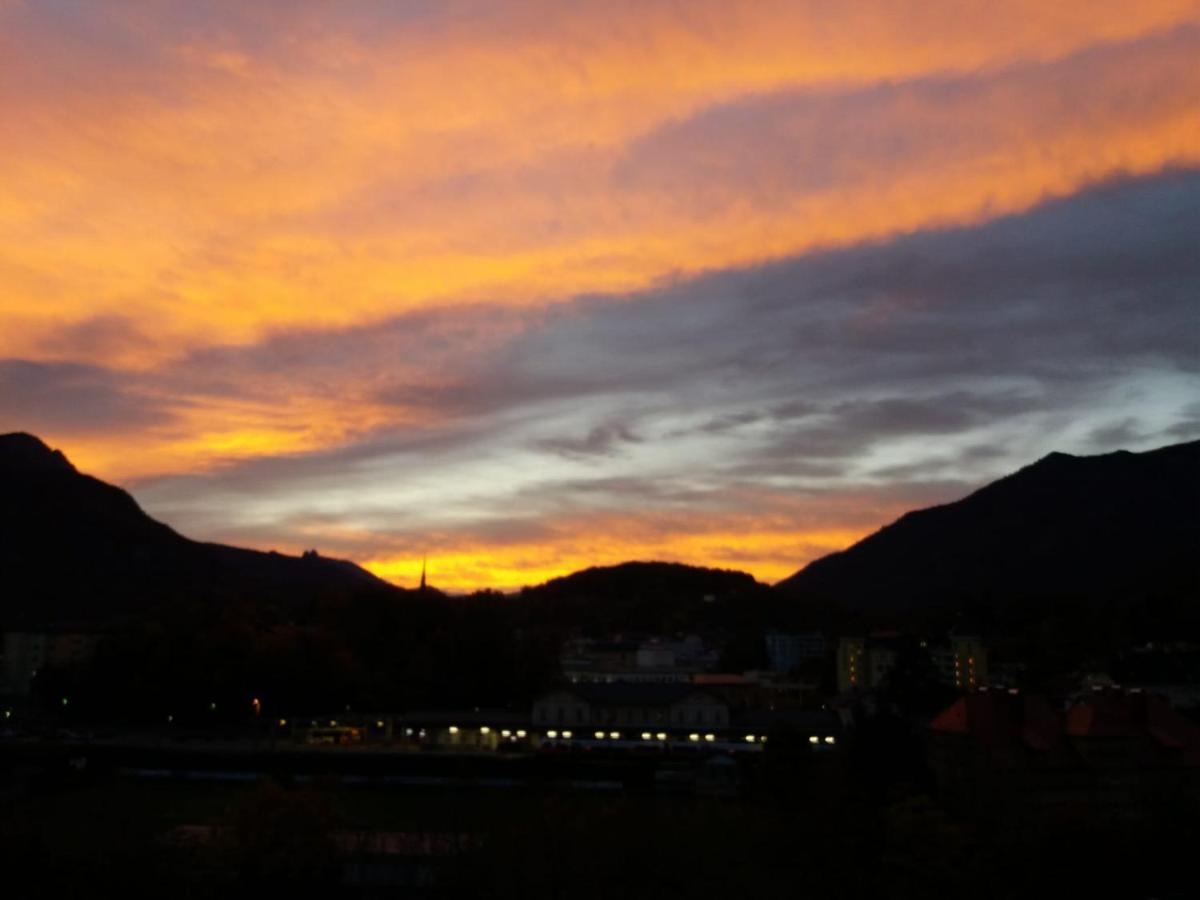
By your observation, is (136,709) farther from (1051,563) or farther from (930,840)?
(1051,563)

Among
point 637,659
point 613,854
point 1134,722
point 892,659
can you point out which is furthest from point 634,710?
point 637,659

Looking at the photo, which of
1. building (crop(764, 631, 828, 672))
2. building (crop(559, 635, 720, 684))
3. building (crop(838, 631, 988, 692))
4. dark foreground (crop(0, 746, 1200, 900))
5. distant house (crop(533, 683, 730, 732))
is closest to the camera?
dark foreground (crop(0, 746, 1200, 900))

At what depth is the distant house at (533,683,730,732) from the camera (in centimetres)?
5166

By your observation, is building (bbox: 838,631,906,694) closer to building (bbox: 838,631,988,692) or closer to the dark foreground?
building (bbox: 838,631,988,692)

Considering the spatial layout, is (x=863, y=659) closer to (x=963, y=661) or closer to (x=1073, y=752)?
(x=963, y=661)

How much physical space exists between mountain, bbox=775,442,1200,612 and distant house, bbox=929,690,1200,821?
65191mm

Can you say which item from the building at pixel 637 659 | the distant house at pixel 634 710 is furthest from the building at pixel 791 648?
the distant house at pixel 634 710

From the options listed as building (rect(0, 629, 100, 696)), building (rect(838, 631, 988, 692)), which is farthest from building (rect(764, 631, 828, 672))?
building (rect(0, 629, 100, 696))

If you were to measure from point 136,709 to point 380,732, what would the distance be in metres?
13.8

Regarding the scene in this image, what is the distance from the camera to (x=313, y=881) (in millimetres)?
21422

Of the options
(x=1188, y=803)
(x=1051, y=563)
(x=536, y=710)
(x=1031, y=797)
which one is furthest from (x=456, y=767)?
(x=1051, y=563)

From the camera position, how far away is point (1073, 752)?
3012cm

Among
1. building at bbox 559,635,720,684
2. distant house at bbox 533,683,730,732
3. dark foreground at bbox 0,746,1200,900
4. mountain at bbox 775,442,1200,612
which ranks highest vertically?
mountain at bbox 775,442,1200,612

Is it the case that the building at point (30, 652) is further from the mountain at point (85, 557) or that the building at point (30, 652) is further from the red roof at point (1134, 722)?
the red roof at point (1134, 722)
